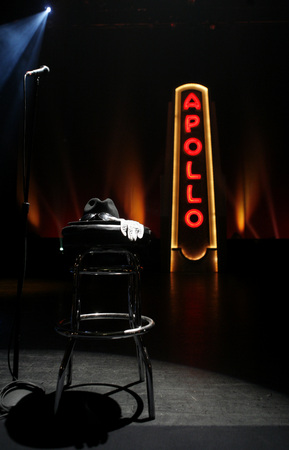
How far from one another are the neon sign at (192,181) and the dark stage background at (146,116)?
1004 mm

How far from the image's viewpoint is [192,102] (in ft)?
28.0

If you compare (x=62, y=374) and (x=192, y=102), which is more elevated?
(x=192, y=102)

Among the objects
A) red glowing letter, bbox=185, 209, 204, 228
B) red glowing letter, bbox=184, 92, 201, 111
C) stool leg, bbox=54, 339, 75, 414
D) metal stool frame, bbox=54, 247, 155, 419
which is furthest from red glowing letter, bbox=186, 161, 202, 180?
stool leg, bbox=54, 339, 75, 414

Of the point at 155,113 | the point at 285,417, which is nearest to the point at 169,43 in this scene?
the point at 155,113

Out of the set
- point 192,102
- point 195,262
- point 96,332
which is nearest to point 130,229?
point 96,332

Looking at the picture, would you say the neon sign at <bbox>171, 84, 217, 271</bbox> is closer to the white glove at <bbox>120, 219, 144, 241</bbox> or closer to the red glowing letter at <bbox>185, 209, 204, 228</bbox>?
the red glowing letter at <bbox>185, 209, 204, 228</bbox>

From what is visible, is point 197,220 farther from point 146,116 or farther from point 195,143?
point 146,116

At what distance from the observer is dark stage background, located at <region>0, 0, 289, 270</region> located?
9422 millimetres

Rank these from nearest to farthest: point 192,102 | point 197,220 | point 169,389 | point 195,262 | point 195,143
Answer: point 169,389
point 195,262
point 197,220
point 195,143
point 192,102

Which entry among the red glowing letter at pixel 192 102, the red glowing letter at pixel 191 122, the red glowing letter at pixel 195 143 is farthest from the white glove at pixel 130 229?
the red glowing letter at pixel 192 102

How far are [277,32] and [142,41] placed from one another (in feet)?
13.3

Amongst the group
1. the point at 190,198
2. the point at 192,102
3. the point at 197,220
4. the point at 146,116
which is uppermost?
the point at 146,116

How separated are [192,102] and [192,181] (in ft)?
7.07

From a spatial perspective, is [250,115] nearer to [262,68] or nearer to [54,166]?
[262,68]
